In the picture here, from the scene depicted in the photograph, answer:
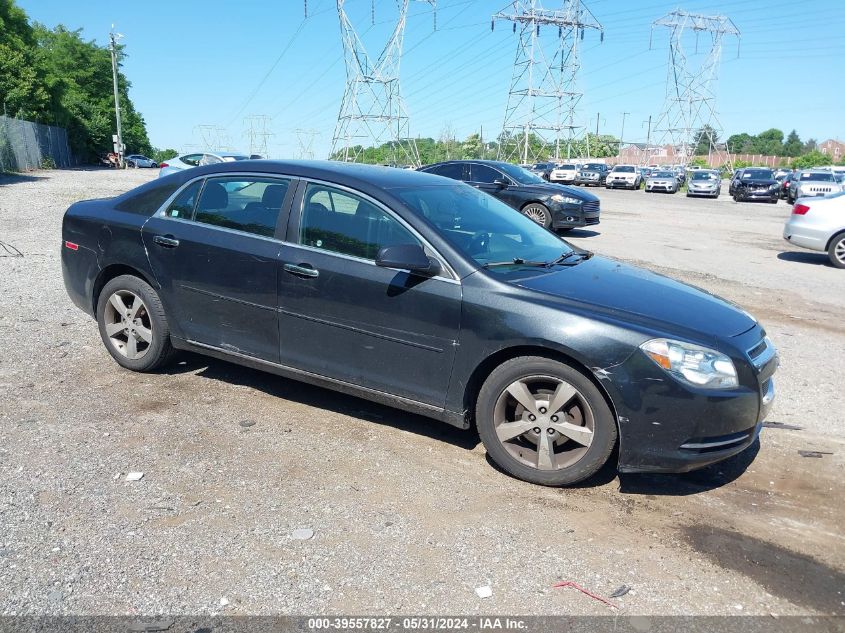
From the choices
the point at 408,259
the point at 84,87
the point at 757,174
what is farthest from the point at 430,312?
the point at 84,87

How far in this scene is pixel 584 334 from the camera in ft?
12.0

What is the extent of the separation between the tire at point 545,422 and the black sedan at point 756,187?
34.7 meters

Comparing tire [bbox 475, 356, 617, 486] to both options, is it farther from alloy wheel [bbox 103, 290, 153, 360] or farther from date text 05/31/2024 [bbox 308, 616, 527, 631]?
alloy wheel [bbox 103, 290, 153, 360]

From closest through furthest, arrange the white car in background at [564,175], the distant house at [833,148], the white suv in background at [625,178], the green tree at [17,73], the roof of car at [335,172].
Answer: the roof of car at [335,172]
the green tree at [17,73]
the white suv in background at [625,178]
the white car in background at [564,175]
the distant house at [833,148]

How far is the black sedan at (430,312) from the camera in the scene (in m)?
3.63

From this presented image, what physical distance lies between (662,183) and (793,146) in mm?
95631

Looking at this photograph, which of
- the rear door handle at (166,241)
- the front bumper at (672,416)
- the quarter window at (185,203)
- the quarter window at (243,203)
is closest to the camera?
the front bumper at (672,416)

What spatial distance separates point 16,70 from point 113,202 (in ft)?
148

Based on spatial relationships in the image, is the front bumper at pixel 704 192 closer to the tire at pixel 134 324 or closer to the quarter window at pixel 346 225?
the quarter window at pixel 346 225

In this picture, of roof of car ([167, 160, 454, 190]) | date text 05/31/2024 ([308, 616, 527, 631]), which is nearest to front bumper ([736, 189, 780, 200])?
roof of car ([167, 160, 454, 190])

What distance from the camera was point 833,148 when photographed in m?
115

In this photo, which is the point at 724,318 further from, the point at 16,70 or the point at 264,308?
the point at 16,70

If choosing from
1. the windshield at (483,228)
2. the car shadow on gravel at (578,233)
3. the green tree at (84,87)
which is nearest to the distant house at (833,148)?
the green tree at (84,87)

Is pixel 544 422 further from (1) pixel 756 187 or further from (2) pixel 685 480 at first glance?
(1) pixel 756 187
